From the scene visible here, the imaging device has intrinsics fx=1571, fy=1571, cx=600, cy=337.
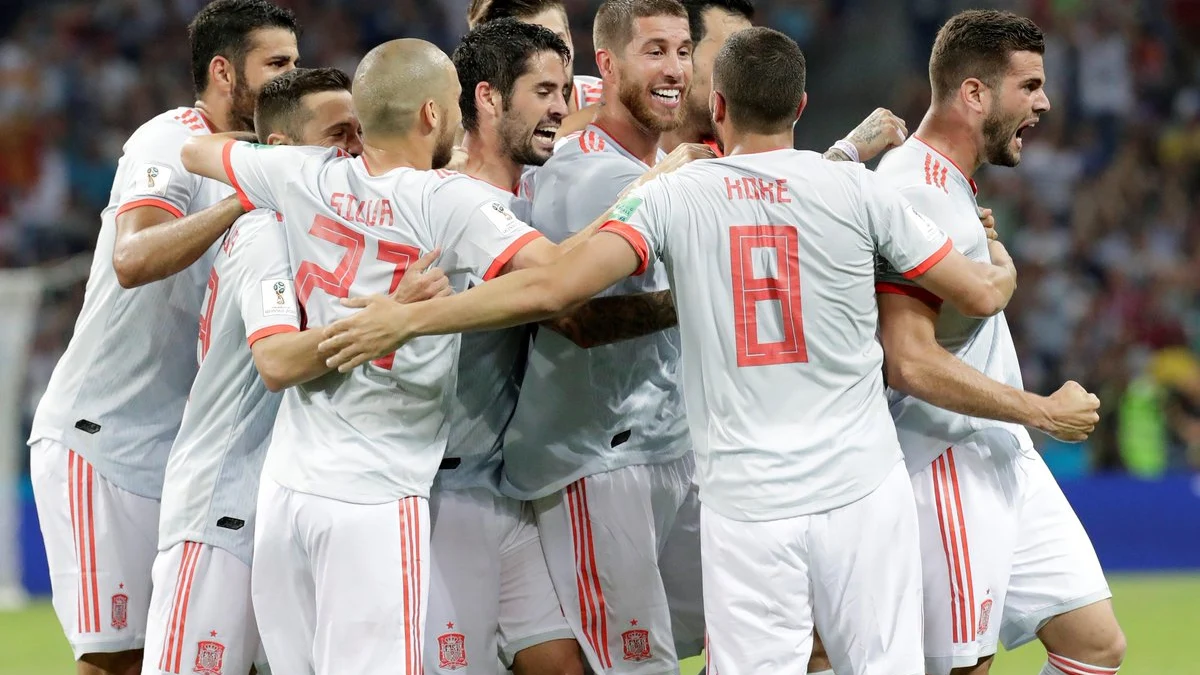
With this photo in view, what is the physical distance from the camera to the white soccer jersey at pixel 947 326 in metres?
→ 5.14

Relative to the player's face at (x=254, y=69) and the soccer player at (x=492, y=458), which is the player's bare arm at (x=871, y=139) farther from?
the player's face at (x=254, y=69)

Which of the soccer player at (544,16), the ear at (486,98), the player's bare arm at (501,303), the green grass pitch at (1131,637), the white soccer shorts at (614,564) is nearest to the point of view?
the player's bare arm at (501,303)

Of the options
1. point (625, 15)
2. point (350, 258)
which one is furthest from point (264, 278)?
point (625, 15)

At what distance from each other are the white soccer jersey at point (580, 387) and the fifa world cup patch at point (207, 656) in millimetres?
1120

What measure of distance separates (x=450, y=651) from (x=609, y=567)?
630 millimetres

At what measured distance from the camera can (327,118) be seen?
17.5ft

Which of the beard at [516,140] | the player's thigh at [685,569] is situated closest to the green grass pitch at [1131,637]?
the player's thigh at [685,569]

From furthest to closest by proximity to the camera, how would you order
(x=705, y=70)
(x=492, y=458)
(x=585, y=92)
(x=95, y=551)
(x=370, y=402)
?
(x=585, y=92) → (x=705, y=70) → (x=95, y=551) → (x=492, y=458) → (x=370, y=402)

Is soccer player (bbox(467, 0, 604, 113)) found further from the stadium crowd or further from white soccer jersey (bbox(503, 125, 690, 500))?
the stadium crowd

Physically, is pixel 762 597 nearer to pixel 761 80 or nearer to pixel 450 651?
pixel 450 651

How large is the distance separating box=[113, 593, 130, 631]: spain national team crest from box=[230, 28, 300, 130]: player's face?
71.1 inches

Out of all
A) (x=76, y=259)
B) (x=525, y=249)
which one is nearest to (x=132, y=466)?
(x=525, y=249)

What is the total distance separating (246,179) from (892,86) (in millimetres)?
12859

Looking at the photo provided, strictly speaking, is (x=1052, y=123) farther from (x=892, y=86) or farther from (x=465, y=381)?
(x=465, y=381)
